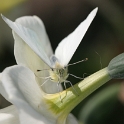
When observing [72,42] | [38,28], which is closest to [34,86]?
[72,42]

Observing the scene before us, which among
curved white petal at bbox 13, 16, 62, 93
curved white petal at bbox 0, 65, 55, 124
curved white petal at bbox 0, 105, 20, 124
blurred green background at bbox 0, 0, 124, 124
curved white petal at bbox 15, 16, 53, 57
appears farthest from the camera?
blurred green background at bbox 0, 0, 124, 124

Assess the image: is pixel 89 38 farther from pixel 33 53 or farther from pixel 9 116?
pixel 9 116

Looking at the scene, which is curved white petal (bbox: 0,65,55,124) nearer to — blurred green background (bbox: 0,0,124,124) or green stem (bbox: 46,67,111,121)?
green stem (bbox: 46,67,111,121)

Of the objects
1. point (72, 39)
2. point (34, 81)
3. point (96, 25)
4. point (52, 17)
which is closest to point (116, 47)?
point (96, 25)

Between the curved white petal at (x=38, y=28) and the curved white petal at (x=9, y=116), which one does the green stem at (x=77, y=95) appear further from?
the curved white petal at (x=38, y=28)

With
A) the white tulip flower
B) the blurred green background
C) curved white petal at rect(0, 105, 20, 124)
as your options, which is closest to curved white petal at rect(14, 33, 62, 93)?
the white tulip flower

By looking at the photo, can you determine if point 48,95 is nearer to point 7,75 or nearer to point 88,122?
point 7,75

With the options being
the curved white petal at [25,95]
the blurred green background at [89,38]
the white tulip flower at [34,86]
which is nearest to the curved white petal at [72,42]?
the white tulip flower at [34,86]
